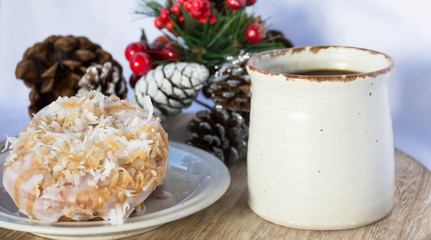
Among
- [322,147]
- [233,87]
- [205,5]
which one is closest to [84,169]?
[322,147]

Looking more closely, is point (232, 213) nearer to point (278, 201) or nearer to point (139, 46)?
point (278, 201)

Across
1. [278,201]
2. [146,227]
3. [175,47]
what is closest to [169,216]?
[146,227]

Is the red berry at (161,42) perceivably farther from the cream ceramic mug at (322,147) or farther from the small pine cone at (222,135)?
the cream ceramic mug at (322,147)

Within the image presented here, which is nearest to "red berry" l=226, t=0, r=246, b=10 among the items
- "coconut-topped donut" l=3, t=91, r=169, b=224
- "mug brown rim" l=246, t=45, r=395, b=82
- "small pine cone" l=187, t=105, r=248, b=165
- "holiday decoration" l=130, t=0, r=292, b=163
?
"holiday decoration" l=130, t=0, r=292, b=163

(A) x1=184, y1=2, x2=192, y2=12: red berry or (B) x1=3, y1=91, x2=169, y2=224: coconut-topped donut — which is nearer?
(B) x1=3, y1=91, x2=169, y2=224: coconut-topped donut

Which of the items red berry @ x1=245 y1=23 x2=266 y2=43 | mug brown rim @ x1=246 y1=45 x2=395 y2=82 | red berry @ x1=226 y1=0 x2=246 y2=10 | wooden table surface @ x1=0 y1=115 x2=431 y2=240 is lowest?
wooden table surface @ x1=0 y1=115 x2=431 y2=240

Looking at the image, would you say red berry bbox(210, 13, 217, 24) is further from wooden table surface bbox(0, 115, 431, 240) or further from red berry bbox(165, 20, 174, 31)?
wooden table surface bbox(0, 115, 431, 240)

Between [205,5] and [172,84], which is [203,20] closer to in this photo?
[205,5]

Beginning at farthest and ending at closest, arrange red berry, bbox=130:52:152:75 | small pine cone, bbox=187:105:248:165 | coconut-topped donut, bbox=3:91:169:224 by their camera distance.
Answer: red berry, bbox=130:52:152:75 < small pine cone, bbox=187:105:248:165 < coconut-topped donut, bbox=3:91:169:224
